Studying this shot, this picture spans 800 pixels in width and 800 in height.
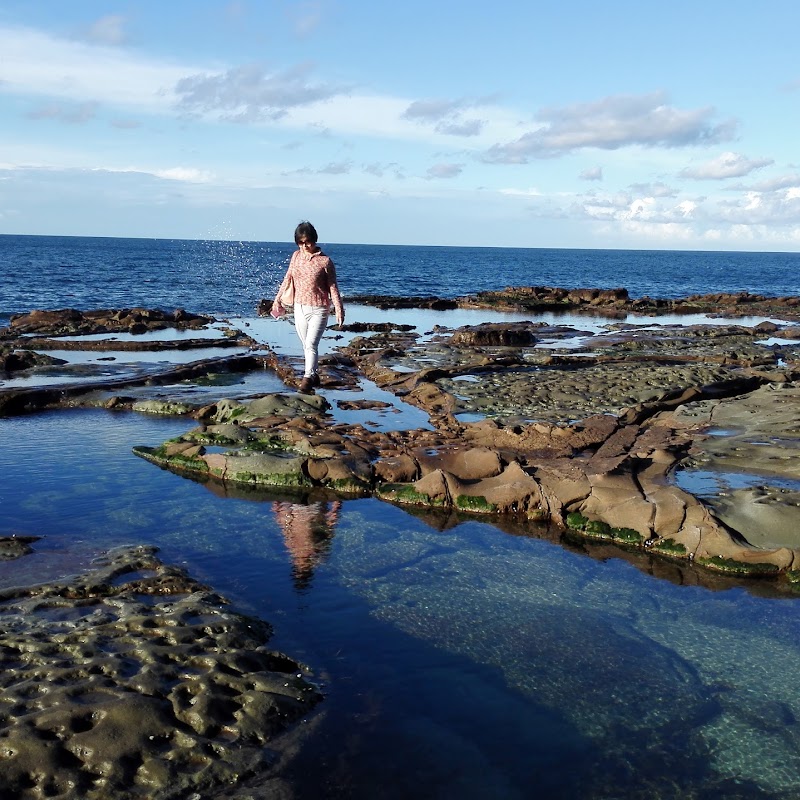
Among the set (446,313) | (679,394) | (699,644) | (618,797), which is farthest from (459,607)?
(446,313)

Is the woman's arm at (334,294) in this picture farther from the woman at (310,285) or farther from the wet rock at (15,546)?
the wet rock at (15,546)

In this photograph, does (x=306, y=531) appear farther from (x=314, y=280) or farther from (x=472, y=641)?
(x=314, y=280)

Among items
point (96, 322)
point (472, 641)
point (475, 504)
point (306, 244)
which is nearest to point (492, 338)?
point (306, 244)

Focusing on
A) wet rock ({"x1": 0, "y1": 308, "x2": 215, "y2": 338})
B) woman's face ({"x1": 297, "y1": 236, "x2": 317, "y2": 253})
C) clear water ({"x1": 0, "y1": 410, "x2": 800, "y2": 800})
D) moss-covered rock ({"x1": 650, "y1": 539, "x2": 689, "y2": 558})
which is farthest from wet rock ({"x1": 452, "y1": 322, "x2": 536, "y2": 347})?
moss-covered rock ({"x1": 650, "y1": 539, "x2": 689, "y2": 558})

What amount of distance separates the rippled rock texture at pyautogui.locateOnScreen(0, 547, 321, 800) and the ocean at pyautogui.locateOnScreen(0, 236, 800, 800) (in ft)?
0.81

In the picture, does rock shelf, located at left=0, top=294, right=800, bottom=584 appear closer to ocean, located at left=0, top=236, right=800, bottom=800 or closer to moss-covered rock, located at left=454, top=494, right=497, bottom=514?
moss-covered rock, located at left=454, top=494, right=497, bottom=514

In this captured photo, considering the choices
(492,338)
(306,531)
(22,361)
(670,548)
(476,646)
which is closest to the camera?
(476,646)

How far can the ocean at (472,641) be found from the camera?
453 cm

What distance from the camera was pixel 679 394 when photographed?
46.9ft

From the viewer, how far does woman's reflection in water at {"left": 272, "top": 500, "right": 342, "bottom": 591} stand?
7179mm

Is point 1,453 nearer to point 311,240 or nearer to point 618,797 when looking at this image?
point 311,240

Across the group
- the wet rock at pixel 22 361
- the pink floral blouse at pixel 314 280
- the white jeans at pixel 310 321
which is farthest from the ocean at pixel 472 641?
the wet rock at pixel 22 361

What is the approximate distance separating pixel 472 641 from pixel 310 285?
26.6 ft

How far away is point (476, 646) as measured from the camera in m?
5.91
